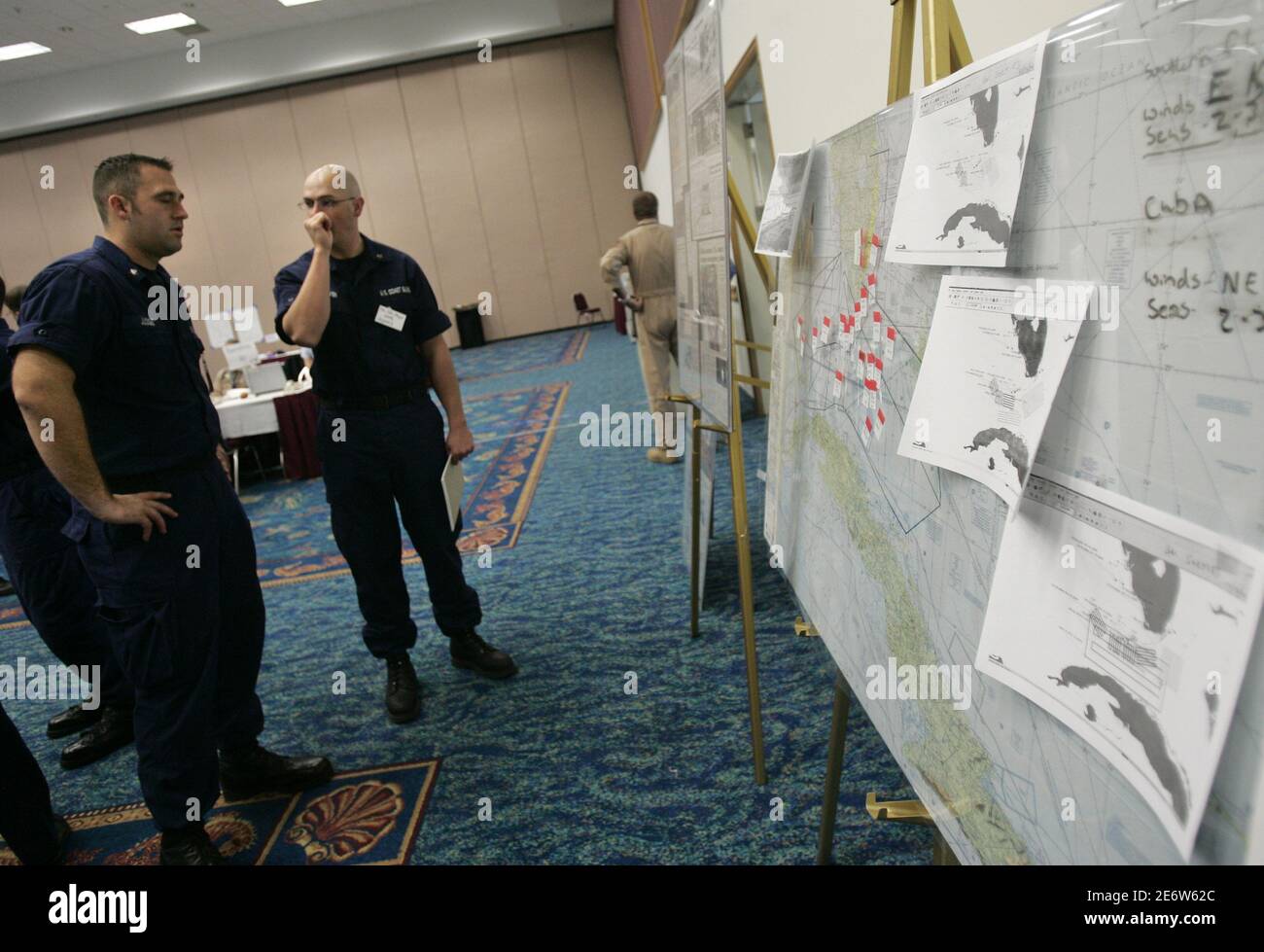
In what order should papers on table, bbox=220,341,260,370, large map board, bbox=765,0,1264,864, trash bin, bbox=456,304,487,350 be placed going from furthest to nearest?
trash bin, bbox=456,304,487,350 → papers on table, bbox=220,341,260,370 → large map board, bbox=765,0,1264,864

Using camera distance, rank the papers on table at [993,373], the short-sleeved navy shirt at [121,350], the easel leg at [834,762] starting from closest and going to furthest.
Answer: the papers on table at [993,373] → the easel leg at [834,762] → the short-sleeved navy shirt at [121,350]

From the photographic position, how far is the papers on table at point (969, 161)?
0.80m

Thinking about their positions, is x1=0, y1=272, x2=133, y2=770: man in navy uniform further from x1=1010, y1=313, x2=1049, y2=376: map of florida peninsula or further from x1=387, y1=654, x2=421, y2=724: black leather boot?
x1=1010, y1=313, x2=1049, y2=376: map of florida peninsula

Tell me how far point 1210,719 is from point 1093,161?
1.57ft

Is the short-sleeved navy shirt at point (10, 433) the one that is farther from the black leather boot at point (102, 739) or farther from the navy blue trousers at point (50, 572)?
the black leather boot at point (102, 739)

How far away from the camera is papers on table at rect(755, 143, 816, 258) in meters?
1.62

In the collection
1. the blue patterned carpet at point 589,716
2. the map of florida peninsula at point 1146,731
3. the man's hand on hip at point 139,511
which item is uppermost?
the man's hand on hip at point 139,511

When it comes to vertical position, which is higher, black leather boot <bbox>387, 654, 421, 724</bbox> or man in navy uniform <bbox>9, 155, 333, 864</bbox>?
man in navy uniform <bbox>9, 155, 333, 864</bbox>

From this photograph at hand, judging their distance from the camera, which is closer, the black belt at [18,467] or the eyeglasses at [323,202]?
the eyeglasses at [323,202]

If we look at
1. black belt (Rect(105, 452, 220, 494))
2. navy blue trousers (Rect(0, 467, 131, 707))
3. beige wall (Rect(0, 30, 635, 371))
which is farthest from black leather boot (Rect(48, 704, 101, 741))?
beige wall (Rect(0, 30, 635, 371))

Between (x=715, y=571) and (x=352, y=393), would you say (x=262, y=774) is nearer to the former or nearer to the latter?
(x=352, y=393)

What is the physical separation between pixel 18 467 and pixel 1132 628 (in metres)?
3.05

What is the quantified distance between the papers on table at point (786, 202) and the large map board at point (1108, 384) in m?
0.37

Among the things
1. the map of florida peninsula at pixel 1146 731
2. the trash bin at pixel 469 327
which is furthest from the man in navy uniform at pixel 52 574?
the trash bin at pixel 469 327
